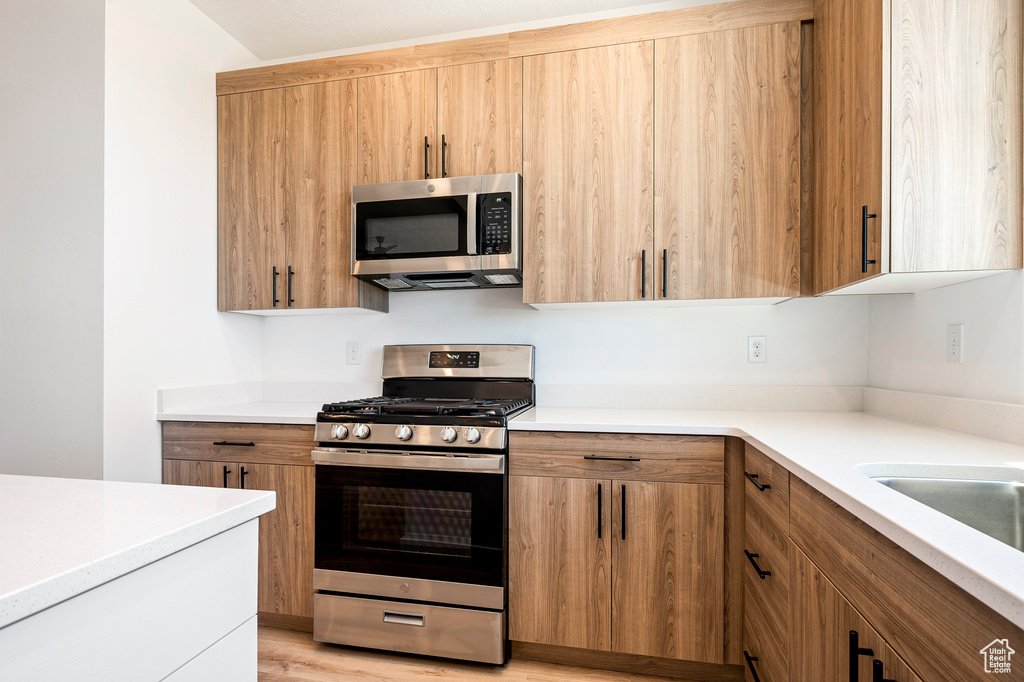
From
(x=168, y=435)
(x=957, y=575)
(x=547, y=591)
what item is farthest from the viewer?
(x=168, y=435)

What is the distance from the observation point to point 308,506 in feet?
7.21

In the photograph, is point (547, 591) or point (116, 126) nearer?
point (547, 591)

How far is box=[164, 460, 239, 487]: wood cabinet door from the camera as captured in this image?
7.47 feet

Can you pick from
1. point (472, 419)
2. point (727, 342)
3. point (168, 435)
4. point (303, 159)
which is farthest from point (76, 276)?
point (727, 342)

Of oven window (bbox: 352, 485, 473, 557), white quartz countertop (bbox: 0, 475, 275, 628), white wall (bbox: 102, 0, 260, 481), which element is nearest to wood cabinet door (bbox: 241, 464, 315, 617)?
oven window (bbox: 352, 485, 473, 557)

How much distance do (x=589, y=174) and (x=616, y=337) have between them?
0.75 metres

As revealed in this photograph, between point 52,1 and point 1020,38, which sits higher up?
point 52,1

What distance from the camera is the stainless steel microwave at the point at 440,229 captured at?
226cm

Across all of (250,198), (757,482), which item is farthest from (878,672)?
(250,198)

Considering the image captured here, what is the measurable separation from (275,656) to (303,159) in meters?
2.09

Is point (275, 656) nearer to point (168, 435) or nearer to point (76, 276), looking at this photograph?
point (168, 435)

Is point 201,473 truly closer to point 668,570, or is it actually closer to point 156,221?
point 156,221

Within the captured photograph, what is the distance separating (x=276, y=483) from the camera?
7.33 feet

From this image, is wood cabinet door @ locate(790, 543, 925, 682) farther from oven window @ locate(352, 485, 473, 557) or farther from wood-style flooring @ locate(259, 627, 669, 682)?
oven window @ locate(352, 485, 473, 557)
